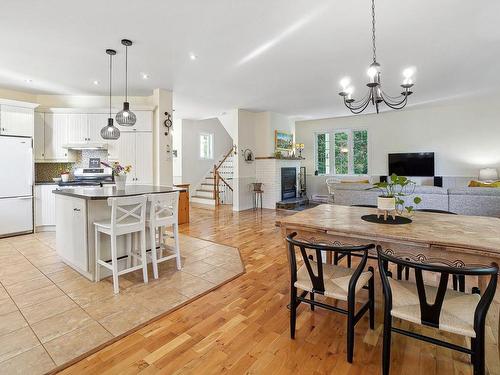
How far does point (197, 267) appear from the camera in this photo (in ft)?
11.1

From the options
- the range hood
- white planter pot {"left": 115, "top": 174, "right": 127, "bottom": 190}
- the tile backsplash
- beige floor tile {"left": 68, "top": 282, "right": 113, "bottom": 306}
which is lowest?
beige floor tile {"left": 68, "top": 282, "right": 113, "bottom": 306}

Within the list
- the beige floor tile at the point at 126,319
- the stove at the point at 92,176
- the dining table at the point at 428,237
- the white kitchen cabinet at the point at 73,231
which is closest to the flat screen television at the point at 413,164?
the dining table at the point at 428,237

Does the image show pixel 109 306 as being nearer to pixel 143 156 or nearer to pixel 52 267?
pixel 52 267

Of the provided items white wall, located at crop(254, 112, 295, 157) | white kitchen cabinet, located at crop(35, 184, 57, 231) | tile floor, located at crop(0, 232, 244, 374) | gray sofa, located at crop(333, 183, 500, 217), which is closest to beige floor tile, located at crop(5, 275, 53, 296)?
tile floor, located at crop(0, 232, 244, 374)

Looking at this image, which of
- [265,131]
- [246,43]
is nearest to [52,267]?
[246,43]

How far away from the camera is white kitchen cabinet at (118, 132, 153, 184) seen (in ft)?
18.3

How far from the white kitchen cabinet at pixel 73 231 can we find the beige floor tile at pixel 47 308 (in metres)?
0.49

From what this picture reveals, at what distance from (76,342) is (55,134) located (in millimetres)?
4837

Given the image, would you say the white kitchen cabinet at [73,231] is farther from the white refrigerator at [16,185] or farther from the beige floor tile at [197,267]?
the white refrigerator at [16,185]

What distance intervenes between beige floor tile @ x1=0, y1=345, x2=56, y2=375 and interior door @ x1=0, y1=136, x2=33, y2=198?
13.4 ft

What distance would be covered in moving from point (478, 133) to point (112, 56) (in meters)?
8.33

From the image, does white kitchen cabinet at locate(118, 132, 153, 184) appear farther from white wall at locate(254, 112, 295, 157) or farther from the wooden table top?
the wooden table top

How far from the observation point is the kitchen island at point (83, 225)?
2930 millimetres

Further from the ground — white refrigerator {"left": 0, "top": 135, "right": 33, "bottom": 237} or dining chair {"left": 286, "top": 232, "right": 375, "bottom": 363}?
white refrigerator {"left": 0, "top": 135, "right": 33, "bottom": 237}
